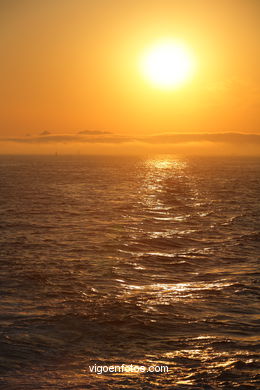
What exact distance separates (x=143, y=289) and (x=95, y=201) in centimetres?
3505

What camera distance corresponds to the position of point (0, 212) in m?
42.1

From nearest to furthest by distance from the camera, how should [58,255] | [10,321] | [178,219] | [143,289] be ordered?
[10,321], [143,289], [58,255], [178,219]

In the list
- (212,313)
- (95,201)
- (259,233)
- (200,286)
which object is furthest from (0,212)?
(212,313)

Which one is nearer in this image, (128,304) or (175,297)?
(128,304)

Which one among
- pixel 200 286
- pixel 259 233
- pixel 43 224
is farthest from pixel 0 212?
pixel 200 286

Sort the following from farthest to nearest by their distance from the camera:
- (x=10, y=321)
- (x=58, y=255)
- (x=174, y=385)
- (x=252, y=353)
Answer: (x=58, y=255), (x=10, y=321), (x=252, y=353), (x=174, y=385)

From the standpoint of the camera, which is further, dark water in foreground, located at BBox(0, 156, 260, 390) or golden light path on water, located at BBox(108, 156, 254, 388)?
golden light path on water, located at BBox(108, 156, 254, 388)

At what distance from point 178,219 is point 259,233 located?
8.92m

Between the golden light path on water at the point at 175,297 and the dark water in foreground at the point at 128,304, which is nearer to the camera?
the dark water in foreground at the point at 128,304

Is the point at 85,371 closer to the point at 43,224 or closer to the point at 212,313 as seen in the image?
the point at 212,313

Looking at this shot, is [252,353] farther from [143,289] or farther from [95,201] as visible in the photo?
[95,201]

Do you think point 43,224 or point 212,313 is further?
point 43,224

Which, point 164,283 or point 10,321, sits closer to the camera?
point 10,321

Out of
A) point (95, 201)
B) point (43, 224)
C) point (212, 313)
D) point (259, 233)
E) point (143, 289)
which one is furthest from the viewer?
point (95, 201)
